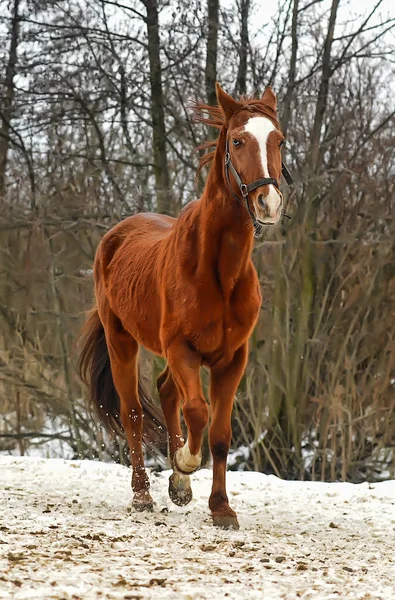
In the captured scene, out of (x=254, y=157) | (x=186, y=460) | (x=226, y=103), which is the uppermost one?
(x=226, y=103)

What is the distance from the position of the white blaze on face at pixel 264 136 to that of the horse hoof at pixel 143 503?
9.38 ft

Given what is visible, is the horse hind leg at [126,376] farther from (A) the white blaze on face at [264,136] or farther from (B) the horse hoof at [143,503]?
(A) the white blaze on face at [264,136]

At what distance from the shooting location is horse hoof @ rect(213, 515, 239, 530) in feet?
18.7

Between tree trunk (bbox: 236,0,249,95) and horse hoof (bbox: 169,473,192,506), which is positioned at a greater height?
tree trunk (bbox: 236,0,249,95)

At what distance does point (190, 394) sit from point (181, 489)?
987mm

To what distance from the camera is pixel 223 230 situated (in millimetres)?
5461

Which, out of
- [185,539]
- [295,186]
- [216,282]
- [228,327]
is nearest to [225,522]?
[185,539]

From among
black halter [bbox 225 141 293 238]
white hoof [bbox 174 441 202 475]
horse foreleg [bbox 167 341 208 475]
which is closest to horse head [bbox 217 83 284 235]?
black halter [bbox 225 141 293 238]

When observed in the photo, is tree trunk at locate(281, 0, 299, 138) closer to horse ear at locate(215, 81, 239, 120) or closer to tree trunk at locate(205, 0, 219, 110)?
tree trunk at locate(205, 0, 219, 110)

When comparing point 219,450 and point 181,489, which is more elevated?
point 219,450

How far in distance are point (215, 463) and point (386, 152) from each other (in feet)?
21.8

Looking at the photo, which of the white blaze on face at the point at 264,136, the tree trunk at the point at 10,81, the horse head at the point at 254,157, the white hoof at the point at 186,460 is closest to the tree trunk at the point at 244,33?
the tree trunk at the point at 10,81

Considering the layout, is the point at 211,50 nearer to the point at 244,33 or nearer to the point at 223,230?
the point at 244,33

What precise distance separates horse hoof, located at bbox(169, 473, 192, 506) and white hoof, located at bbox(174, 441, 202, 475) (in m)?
0.37
